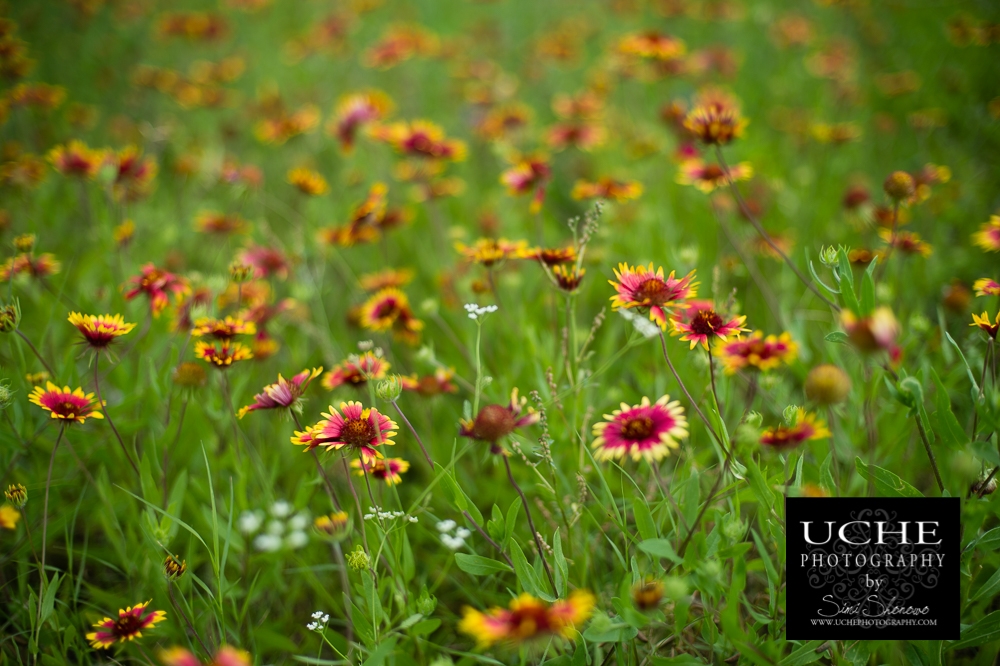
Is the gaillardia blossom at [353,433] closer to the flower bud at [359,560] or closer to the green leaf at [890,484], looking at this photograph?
the flower bud at [359,560]

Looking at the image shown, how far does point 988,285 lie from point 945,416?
277 millimetres

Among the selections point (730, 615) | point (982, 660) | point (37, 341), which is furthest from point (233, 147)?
point (982, 660)

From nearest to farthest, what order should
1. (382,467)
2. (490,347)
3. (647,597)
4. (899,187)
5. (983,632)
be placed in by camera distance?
(647,597)
(983,632)
(382,467)
(899,187)
(490,347)

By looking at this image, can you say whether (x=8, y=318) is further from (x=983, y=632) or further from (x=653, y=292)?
(x=983, y=632)

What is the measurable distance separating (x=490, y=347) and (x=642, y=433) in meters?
1.00

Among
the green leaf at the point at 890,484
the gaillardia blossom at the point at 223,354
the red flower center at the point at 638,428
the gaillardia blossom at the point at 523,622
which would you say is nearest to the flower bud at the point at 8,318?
the gaillardia blossom at the point at 223,354

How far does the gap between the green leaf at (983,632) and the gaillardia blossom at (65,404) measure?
1.63 m

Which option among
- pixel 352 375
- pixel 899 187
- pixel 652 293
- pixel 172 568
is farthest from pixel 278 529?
pixel 899 187

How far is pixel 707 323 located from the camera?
3.58ft

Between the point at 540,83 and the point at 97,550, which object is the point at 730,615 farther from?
the point at 540,83

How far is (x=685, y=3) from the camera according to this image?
155 inches

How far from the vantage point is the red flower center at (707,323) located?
1090 millimetres

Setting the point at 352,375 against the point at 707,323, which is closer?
the point at 707,323

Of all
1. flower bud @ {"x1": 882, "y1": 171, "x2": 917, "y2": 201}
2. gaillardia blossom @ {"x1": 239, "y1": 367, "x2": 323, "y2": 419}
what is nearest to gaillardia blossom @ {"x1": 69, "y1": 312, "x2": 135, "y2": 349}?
gaillardia blossom @ {"x1": 239, "y1": 367, "x2": 323, "y2": 419}
